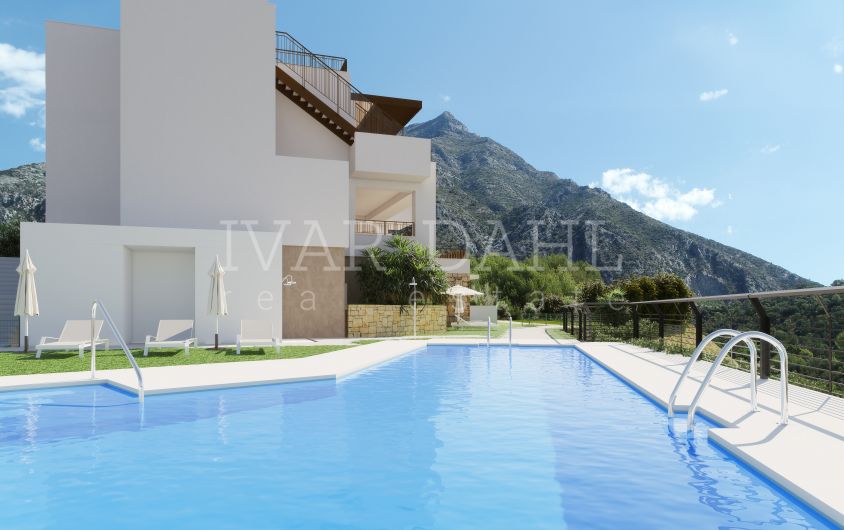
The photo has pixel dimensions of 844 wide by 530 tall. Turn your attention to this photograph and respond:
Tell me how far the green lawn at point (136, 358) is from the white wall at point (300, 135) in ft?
30.3

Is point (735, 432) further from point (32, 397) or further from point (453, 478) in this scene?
point (32, 397)

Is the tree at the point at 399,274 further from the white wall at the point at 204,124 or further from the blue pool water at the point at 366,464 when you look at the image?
the blue pool water at the point at 366,464

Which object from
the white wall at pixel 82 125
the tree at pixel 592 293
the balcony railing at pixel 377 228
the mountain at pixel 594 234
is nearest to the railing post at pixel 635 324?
the balcony railing at pixel 377 228

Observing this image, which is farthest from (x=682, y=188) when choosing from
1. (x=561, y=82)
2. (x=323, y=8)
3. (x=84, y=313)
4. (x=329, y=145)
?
(x=84, y=313)

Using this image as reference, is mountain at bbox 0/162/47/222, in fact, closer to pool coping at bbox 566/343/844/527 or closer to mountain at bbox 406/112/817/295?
mountain at bbox 406/112/817/295

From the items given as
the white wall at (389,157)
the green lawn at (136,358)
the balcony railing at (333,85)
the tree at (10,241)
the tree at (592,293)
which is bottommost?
the green lawn at (136,358)

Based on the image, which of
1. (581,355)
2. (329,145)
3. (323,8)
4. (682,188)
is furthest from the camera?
(682,188)

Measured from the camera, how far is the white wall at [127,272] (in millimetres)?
14320

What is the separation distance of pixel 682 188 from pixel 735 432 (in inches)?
4144

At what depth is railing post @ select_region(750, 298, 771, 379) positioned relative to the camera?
7.91 m

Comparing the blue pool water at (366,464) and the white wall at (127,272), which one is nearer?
the blue pool water at (366,464)

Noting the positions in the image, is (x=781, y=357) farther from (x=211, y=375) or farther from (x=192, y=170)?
(x=192, y=170)

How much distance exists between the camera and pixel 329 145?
2228 centimetres

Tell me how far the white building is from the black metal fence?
28.9 ft
